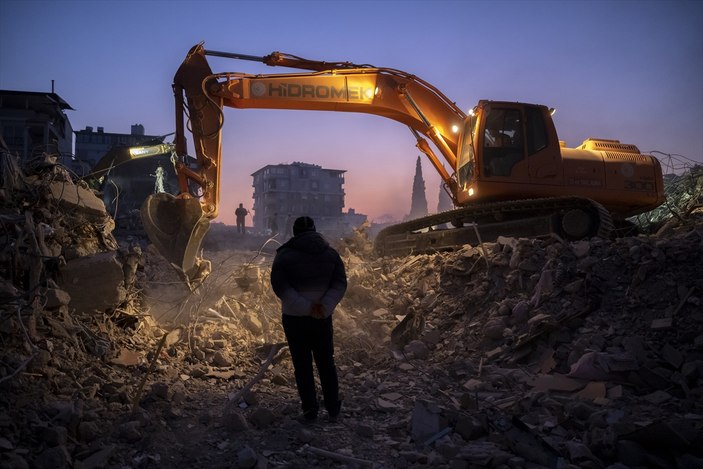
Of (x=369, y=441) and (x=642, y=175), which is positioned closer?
(x=369, y=441)

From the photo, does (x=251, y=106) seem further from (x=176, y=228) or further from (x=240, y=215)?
(x=240, y=215)

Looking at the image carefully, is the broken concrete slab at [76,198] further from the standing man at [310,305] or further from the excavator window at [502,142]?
the excavator window at [502,142]

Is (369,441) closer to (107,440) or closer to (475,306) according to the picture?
(107,440)

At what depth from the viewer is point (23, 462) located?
2.61 m

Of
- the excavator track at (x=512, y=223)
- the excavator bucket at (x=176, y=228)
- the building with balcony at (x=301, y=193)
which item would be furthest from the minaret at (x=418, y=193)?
the excavator bucket at (x=176, y=228)

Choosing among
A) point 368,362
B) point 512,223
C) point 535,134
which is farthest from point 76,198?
point 535,134

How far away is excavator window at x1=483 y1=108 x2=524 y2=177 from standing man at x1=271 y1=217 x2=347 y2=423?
492 cm

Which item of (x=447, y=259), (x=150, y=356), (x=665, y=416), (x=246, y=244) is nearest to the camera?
(x=665, y=416)

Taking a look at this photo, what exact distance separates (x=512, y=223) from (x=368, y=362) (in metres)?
3.84

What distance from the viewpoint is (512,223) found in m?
7.88

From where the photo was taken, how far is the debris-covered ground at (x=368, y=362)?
315 cm

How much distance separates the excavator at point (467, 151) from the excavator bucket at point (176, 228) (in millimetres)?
92

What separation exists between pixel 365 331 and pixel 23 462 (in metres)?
4.81

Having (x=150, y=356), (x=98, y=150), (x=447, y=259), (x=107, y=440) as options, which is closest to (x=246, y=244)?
(x=447, y=259)
